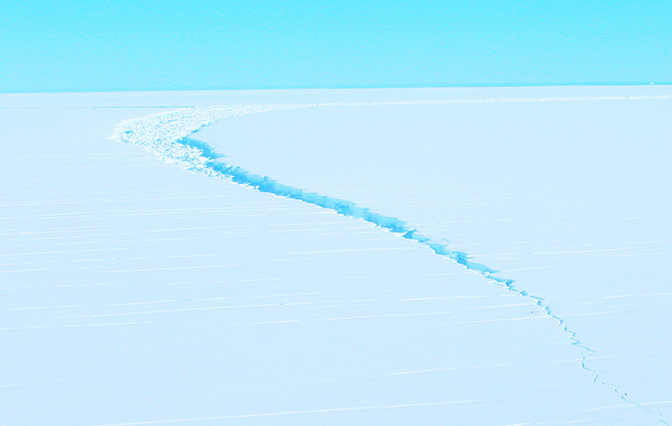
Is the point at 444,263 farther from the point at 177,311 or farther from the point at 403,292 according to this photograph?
the point at 177,311

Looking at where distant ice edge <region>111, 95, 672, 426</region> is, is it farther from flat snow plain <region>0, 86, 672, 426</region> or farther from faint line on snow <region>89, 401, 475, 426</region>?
faint line on snow <region>89, 401, 475, 426</region>

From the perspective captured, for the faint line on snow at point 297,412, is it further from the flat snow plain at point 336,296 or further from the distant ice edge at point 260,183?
the distant ice edge at point 260,183

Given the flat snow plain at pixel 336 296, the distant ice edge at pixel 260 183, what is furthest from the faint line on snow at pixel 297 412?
the distant ice edge at pixel 260 183

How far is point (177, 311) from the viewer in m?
2.92

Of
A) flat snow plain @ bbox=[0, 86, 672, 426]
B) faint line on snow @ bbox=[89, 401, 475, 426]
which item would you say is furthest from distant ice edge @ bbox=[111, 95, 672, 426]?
faint line on snow @ bbox=[89, 401, 475, 426]

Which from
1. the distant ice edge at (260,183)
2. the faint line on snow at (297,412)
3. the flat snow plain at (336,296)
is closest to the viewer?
the faint line on snow at (297,412)

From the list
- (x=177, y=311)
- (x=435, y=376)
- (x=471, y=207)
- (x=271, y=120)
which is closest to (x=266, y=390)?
(x=435, y=376)

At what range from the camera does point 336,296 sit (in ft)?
10.1

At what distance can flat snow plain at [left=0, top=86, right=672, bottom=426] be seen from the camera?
7.02 ft

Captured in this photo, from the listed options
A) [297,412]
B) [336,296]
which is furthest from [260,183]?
[297,412]

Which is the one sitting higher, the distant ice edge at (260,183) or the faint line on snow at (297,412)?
the distant ice edge at (260,183)

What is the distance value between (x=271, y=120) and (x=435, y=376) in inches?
467

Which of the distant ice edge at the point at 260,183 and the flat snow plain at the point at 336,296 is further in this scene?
the distant ice edge at the point at 260,183

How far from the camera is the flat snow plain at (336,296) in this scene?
7.02ft
